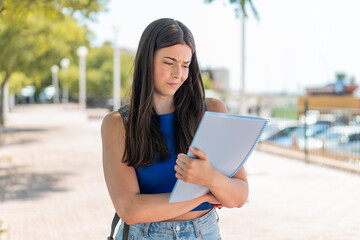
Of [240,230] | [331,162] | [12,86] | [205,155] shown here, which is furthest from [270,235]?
[12,86]

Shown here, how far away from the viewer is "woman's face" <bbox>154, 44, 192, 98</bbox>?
175cm

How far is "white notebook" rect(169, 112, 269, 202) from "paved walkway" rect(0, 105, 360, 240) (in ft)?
14.1

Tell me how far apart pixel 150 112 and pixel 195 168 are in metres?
0.36

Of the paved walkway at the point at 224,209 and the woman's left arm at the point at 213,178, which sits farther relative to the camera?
the paved walkway at the point at 224,209

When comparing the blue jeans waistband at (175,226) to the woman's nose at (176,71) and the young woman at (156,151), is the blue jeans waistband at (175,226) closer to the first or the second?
the young woman at (156,151)

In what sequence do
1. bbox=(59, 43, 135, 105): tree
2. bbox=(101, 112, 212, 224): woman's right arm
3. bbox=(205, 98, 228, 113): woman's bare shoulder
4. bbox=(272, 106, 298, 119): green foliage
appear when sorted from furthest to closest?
bbox=(59, 43, 135, 105): tree, bbox=(272, 106, 298, 119): green foliage, bbox=(205, 98, 228, 113): woman's bare shoulder, bbox=(101, 112, 212, 224): woman's right arm

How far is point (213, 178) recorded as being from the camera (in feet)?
5.17

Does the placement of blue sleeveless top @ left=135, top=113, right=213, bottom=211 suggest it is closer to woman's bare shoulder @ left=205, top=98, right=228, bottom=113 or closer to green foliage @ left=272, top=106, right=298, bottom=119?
woman's bare shoulder @ left=205, top=98, right=228, bottom=113

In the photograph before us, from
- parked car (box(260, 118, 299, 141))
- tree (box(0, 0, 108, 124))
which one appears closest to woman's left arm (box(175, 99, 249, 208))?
tree (box(0, 0, 108, 124))

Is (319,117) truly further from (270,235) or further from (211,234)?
(211,234)

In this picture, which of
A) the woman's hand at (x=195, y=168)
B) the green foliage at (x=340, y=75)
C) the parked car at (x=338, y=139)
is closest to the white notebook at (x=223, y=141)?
the woman's hand at (x=195, y=168)

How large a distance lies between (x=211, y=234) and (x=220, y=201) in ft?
0.59

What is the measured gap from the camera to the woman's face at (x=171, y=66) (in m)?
1.75

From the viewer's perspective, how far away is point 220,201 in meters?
1.72
